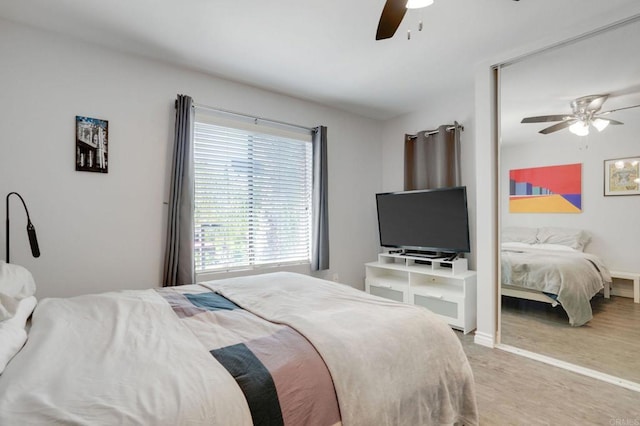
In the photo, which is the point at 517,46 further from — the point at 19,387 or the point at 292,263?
the point at 19,387

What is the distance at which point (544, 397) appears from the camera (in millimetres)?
2033

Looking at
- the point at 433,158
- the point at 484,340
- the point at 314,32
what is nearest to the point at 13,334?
the point at 314,32

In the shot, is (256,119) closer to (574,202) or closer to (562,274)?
(574,202)

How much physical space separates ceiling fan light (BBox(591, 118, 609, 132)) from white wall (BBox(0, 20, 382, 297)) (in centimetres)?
310

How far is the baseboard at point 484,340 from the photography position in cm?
282

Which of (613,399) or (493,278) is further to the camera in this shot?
(493,278)

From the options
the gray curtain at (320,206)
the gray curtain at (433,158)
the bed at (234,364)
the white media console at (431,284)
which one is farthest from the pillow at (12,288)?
the gray curtain at (433,158)

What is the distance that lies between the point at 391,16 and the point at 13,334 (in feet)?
6.95

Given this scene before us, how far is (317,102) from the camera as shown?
3.88m

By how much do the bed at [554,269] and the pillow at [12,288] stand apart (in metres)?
3.33

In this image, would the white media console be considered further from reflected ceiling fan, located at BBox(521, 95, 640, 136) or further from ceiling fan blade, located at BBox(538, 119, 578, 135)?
reflected ceiling fan, located at BBox(521, 95, 640, 136)

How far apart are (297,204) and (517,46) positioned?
8.45ft

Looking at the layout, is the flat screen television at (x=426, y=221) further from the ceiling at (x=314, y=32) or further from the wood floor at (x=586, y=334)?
the ceiling at (x=314, y=32)

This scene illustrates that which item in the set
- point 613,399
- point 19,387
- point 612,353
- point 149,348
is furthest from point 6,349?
point 612,353
